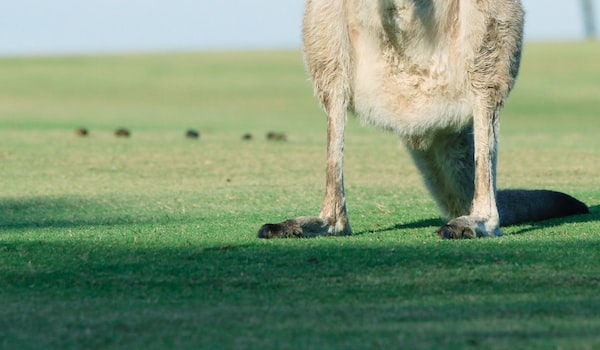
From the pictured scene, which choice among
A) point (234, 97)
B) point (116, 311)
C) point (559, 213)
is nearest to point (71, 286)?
point (116, 311)

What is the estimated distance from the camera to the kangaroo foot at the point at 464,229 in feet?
23.6

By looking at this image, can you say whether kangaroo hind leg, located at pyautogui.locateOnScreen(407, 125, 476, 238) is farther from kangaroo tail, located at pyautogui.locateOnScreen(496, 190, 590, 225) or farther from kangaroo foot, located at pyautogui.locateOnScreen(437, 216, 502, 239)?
kangaroo foot, located at pyautogui.locateOnScreen(437, 216, 502, 239)

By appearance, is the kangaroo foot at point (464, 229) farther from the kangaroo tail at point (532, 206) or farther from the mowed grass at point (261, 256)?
the kangaroo tail at point (532, 206)

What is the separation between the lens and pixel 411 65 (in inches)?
309

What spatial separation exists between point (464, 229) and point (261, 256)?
55.6 inches

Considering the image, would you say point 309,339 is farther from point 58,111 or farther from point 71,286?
point 58,111

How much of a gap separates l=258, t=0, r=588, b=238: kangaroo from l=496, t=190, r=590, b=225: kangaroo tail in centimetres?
49

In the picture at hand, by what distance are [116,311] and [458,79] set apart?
333cm

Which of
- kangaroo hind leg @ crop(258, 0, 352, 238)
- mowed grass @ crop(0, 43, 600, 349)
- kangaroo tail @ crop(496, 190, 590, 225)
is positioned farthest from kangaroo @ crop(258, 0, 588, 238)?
kangaroo tail @ crop(496, 190, 590, 225)

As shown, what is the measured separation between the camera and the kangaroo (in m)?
7.55

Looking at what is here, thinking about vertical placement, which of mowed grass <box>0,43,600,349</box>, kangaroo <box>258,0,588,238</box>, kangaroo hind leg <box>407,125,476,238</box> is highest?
kangaroo <box>258,0,588,238</box>

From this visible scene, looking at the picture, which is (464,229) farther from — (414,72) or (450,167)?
(450,167)

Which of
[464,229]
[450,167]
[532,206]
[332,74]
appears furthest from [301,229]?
[532,206]

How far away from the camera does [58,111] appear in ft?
108
